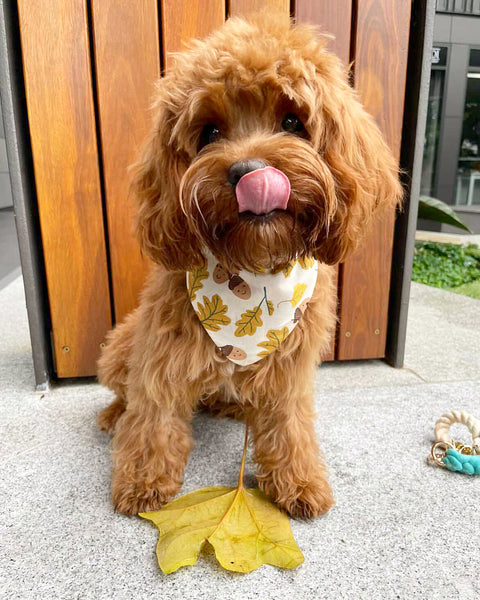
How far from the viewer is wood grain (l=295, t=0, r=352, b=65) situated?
2.07 meters

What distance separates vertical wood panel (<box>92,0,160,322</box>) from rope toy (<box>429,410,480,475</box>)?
144 cm

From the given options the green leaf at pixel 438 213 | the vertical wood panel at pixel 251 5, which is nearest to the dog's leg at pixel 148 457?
the vertical wood panel at pixel 251 5

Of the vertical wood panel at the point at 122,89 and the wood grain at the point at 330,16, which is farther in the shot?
the wood grain at the point at 330,16

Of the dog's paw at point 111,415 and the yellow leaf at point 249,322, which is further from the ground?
the yellow leaf at point 249,322

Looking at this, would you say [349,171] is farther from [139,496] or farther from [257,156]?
[139,496]

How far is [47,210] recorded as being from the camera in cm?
207

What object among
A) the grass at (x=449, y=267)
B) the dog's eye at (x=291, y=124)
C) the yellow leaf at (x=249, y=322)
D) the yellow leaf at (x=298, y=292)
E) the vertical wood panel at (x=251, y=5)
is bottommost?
the grass at (x=449, y=267)

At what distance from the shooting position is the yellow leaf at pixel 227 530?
1239mm

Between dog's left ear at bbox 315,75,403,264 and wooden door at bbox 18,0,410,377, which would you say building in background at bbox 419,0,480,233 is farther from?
dog's left ear at bbox 315,75,403,264

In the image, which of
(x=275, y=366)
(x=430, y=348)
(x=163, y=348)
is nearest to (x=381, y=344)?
(x=430, y=348)

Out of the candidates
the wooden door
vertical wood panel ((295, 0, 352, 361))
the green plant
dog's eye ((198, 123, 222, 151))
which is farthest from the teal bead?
the green plant

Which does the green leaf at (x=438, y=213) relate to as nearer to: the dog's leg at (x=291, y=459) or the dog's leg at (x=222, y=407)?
the dog's leg at (x=222, y=407)

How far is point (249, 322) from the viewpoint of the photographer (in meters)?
1.45

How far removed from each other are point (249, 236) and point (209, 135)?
0.32m
